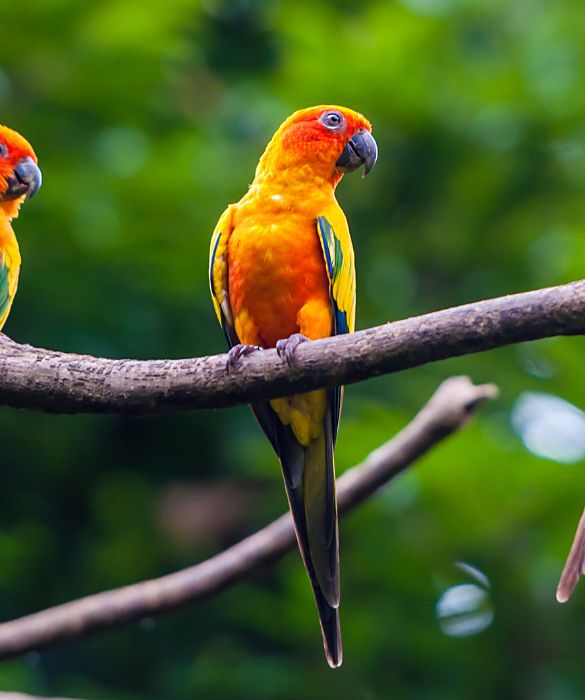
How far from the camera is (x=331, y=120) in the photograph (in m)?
4.21

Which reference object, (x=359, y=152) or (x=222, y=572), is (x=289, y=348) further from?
(x=359, y=152)

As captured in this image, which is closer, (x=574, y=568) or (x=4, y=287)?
(x=574, y=568)

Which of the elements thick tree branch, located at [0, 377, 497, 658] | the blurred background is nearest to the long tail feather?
thick tree branch, located at [0, 377, 497, 658]

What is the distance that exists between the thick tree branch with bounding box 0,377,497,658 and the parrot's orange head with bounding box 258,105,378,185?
1.02 m

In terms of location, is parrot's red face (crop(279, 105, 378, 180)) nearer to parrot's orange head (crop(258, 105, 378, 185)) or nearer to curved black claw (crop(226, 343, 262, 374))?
parrot's orange head (crop(258, 105, 378, 185))

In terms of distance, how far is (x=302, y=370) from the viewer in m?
2.91

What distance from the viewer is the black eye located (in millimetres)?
4211

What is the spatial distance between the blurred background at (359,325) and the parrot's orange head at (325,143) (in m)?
1.30

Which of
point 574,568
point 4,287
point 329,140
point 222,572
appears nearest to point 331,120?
point 329,140

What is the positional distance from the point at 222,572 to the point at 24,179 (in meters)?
2.25

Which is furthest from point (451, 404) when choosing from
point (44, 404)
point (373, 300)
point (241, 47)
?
point (241, 47)

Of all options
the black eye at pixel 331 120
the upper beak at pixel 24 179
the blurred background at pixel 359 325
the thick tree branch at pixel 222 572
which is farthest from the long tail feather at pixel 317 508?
the upper beak at pixel 24 179

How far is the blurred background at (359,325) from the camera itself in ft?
16.1

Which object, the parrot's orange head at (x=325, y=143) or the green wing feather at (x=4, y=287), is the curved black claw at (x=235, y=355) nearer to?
the parrot's orange head at (x=325, y=143)
